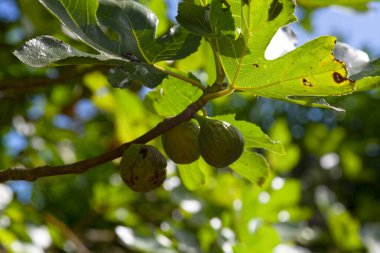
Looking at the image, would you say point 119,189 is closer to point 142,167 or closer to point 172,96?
point 172,96

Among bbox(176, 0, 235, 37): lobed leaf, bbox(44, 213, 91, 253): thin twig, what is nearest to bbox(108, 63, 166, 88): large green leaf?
bbox(176, 0, 235, 37): lobed leaf

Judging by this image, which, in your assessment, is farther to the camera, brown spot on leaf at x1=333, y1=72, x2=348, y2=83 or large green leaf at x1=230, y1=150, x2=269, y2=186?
large green leaf at x1=230, y1=150, x2=269, y2=186

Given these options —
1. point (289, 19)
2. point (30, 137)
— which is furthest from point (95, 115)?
point (289, 19)

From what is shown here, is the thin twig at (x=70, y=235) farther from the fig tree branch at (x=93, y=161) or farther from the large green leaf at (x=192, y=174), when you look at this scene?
the fig tree branch at (x=93, y=161)

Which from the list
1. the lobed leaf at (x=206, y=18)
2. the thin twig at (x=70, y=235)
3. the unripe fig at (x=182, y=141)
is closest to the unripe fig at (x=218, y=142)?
the unripe fig at (x=182, y=141)

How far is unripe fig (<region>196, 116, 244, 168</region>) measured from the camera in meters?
0.91

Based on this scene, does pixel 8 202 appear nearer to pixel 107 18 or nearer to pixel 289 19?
pixel 107 18

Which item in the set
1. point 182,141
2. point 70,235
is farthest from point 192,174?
point 70,235

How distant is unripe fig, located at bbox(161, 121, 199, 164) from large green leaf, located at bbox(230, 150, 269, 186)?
0.14 meters

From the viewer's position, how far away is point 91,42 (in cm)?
100

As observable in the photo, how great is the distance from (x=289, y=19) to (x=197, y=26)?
13cm

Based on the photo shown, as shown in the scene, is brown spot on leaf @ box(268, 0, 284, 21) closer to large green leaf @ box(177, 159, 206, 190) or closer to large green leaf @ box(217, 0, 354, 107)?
large green leaf @ box(217, 0, 354, 107)

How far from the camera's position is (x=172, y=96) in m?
1.10

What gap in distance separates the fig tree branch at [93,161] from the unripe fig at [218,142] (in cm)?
3
